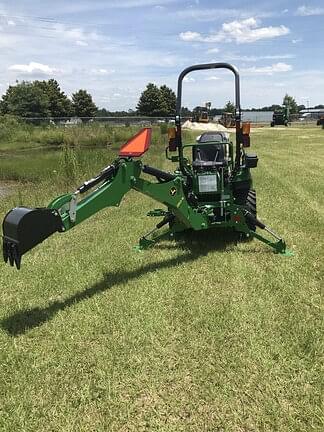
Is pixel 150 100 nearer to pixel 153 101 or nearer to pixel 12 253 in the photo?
pixel 153 101

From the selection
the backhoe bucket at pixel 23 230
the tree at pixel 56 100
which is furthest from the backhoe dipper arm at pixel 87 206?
the tree at pixel 56 100

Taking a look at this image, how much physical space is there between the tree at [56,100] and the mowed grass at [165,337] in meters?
72.2

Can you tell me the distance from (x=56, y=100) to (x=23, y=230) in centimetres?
7770

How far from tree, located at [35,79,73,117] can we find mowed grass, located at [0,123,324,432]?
72244mm

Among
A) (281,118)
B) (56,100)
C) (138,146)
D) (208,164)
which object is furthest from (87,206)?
(56,100)

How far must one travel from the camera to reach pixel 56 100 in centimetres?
7750

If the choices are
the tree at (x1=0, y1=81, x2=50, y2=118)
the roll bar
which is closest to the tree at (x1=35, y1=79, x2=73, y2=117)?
the tree at (x1=0, y1=81, x2=50, y2=118)

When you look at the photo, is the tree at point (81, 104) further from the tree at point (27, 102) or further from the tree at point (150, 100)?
the tree at point (27, 102)

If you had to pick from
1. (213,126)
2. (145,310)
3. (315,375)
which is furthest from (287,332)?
(213,126)

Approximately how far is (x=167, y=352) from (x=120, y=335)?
50 cm

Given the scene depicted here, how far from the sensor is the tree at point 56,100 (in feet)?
246

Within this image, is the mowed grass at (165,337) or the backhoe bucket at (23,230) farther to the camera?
the backhoe bucket at (23,230)

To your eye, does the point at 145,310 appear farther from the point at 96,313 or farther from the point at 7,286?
the point at 7,286

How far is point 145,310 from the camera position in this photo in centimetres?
443
